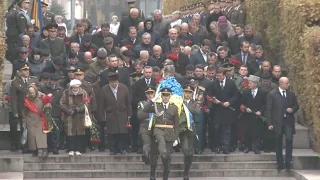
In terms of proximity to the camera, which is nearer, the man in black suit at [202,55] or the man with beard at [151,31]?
the man in black suit at [202,55]

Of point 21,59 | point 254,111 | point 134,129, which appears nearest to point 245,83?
point 254,111

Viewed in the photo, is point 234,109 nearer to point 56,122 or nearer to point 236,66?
point 236,66

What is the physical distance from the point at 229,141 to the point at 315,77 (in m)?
2.50

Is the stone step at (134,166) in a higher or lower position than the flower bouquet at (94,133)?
lower

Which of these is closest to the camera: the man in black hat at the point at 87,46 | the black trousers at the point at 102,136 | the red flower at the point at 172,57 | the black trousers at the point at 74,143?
the black trousers at the point at 74,143

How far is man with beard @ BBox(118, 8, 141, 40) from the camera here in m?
27.1

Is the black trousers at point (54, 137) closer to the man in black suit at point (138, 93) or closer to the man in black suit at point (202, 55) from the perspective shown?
the man in black suit at point (138, 93)

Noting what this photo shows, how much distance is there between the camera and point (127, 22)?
27.2 m

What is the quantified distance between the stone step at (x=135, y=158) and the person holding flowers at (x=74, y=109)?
0.21 metres

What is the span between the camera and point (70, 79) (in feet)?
74.2

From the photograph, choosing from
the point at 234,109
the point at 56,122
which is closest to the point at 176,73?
the point at 234,109

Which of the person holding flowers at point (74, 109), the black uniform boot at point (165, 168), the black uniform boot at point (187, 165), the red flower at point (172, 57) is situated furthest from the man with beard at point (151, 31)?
the black uniform boot at point (165, 168)

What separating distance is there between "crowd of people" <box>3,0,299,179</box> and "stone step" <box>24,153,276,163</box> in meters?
0.19

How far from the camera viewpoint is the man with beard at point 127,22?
27.1m
